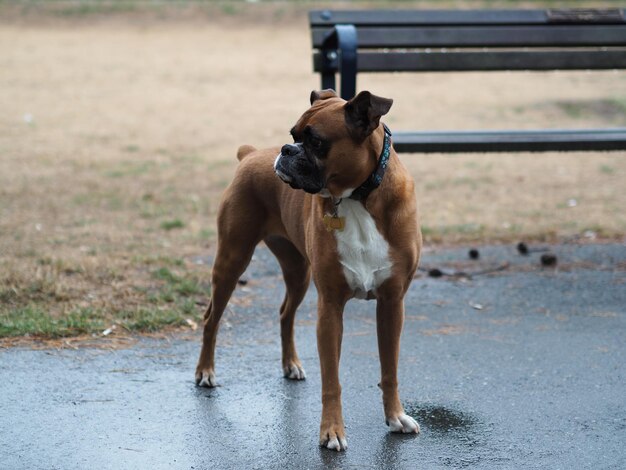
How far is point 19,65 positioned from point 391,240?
15924mm

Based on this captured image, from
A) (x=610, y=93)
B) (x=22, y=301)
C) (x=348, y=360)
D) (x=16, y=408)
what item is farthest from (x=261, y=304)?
(x=610, y=93)

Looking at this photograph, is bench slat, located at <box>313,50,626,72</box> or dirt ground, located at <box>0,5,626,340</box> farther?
dirt ground, located at <box>0,5,626,340</box>

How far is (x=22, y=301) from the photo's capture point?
18.4 feet

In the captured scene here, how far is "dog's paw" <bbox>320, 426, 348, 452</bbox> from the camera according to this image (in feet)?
12.7

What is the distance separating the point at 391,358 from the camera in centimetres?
409

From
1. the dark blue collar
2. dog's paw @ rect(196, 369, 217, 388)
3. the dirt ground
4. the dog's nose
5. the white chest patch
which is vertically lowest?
the dirt ground

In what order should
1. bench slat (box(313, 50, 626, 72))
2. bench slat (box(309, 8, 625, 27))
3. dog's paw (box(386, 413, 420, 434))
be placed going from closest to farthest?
1. dog's paw (box(386, 413, 420, 434))
2. bench slat (box(313, 50, 626, 72))
3. bench slat (box(309, 8, 625, 27))

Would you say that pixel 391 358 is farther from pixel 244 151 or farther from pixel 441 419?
pixel 244 151

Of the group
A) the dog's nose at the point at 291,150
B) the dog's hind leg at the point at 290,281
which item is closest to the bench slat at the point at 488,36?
the dog's hind leg at the point at 290,281

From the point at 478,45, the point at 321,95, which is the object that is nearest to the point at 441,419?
the point at 321,95

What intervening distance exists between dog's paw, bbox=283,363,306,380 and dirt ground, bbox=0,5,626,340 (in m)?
1.32

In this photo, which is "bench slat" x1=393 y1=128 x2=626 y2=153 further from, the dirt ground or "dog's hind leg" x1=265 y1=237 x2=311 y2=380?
"dog's hind leg" x1=265 y1=237 x2=311 y2=380

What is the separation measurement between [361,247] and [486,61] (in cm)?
307

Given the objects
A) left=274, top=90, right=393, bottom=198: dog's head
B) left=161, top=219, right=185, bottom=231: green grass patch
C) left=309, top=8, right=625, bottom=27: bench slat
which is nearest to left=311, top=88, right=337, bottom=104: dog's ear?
left=274, top=90, right=393, bottom=198: dog's head
